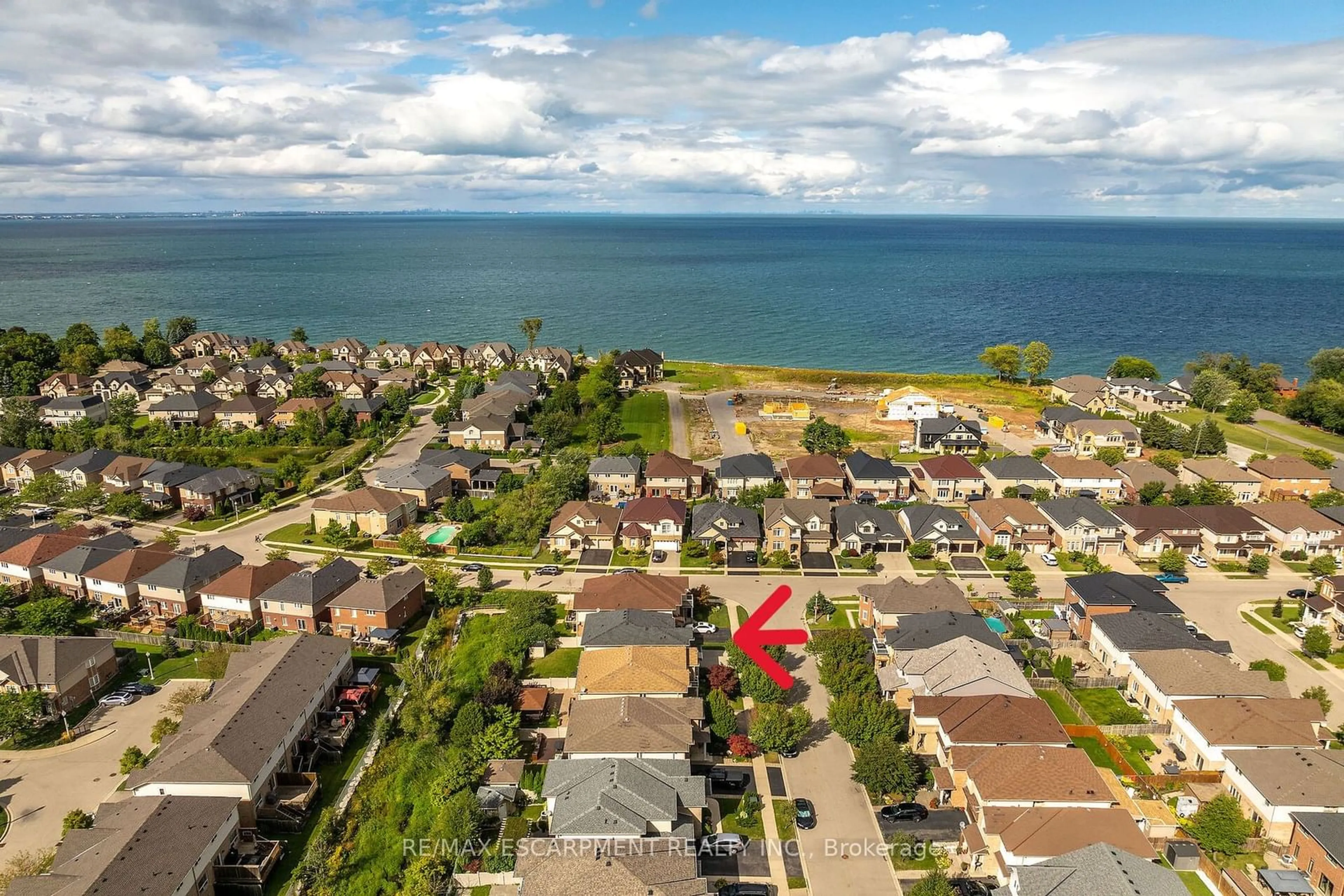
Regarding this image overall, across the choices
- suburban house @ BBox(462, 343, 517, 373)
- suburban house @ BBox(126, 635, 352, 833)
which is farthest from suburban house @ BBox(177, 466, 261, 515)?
suburban house @ BBox(462, 343, 517, 373)

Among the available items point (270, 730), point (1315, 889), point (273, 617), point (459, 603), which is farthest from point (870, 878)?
point (273, 617)

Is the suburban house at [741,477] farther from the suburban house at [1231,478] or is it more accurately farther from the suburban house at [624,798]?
the suburban house at [1231,478]

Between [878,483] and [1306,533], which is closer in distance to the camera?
[1306,533]

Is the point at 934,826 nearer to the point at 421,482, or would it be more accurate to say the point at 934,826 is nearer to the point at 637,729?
the point at 637,729

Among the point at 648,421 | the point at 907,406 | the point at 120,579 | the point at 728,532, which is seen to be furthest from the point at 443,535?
the point at 907,406

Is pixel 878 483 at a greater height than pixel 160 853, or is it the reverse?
pixel 878 483

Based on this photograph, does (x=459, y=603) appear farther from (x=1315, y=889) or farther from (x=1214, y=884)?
(x=1315, y=889)
